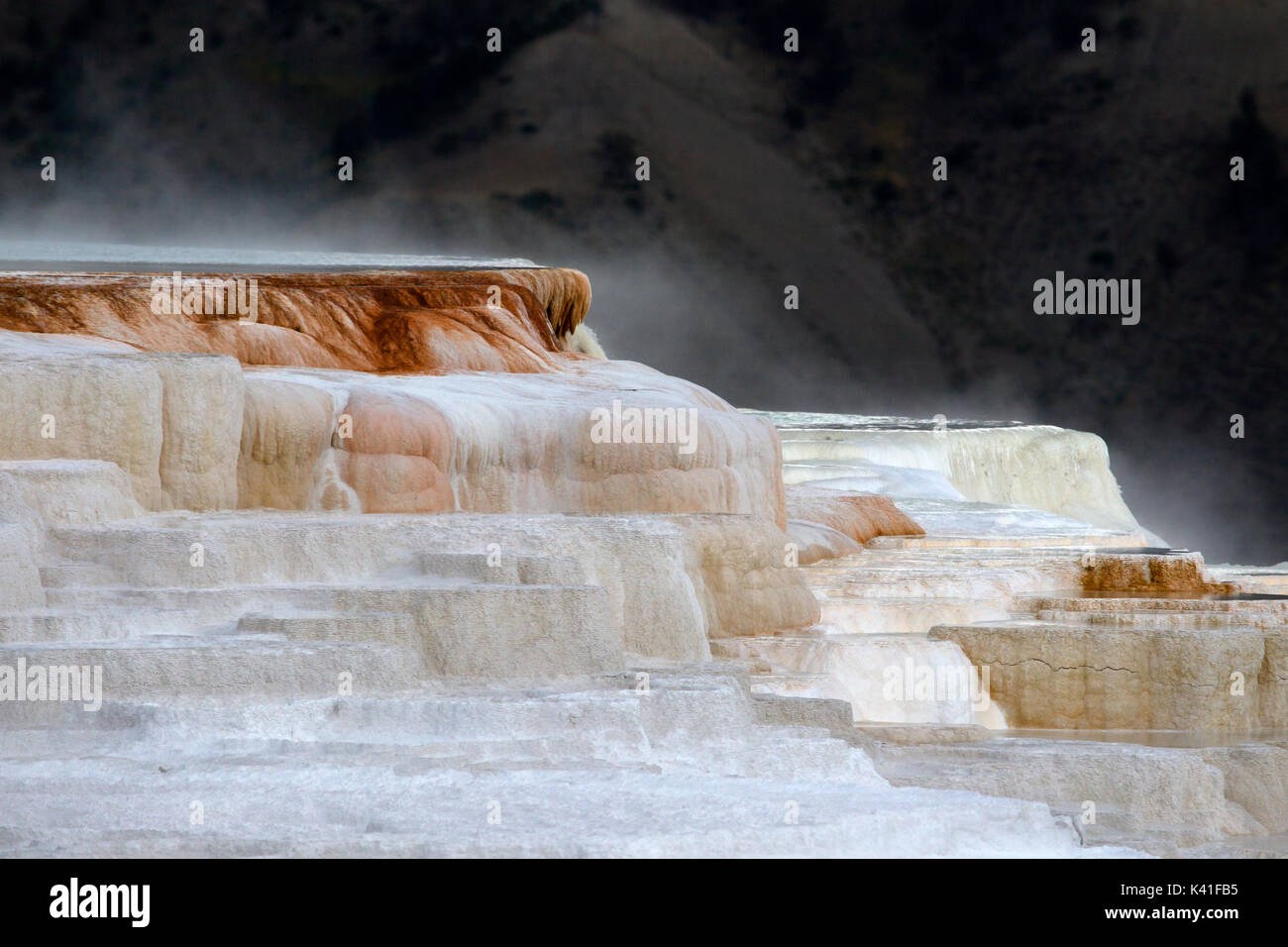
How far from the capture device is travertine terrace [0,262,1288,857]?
479cm

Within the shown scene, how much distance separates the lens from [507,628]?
6.84 metres

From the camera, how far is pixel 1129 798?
6898 millimetres

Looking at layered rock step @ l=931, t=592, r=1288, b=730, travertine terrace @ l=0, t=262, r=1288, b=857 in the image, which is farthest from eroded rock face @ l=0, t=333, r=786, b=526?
layered rock step @ l=931, t=592, r=1288, b=730

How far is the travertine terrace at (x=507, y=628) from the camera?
479 centimetres

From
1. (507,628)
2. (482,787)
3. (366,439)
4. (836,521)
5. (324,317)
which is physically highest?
(324,317)

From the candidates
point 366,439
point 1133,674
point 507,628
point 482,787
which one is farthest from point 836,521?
point 482,787

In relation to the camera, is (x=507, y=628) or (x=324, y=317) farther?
(x=324, y=317)

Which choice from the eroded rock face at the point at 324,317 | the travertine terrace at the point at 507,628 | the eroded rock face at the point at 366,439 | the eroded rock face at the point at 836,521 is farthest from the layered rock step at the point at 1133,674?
the eroded rock face at the point at 324,317

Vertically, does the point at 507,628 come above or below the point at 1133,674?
above

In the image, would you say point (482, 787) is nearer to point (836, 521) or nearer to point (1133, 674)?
point (1133, 674)

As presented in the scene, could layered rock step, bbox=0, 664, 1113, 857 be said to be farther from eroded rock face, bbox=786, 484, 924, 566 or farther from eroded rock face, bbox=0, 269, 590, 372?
eroded rock face, bbox=786, 484, 924, 566

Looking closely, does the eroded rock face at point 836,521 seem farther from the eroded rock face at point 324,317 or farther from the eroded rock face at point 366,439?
the eroded rock face at point 324,317

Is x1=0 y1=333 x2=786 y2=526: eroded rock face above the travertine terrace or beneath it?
above

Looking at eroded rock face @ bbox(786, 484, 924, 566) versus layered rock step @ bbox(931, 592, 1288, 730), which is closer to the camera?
layered rock step @ bbox(931, 592, 1288, 730)
